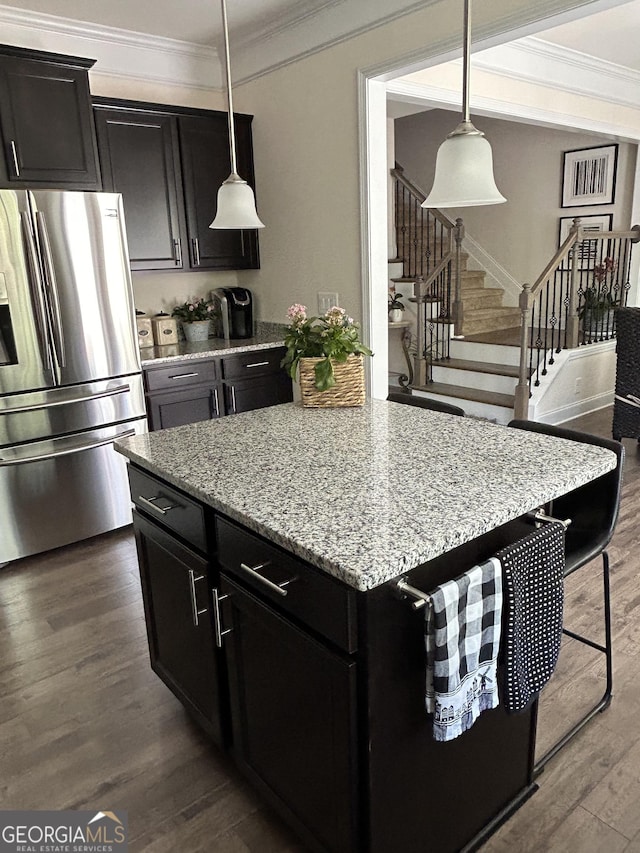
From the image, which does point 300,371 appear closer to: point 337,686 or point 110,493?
point 337,686

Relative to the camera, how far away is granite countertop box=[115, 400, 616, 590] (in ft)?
4.02

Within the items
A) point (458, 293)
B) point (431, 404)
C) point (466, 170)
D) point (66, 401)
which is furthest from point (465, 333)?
point (466, 170)

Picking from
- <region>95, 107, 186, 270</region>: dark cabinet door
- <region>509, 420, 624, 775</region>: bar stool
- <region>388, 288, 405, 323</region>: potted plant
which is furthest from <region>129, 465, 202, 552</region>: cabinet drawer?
<region>388, 288, 405, 323</region>: potted plant

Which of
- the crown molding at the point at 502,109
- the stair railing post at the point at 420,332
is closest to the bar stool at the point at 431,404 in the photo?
the crown molding at the point at 502,109

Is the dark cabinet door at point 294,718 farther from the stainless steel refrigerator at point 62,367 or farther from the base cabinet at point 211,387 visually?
the base cabinet at point 211,387

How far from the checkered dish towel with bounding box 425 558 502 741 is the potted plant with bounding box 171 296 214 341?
A: 3262 mm

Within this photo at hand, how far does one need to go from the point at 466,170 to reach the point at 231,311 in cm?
280

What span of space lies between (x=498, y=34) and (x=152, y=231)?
2196mm

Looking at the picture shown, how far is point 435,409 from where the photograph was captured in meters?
2.44

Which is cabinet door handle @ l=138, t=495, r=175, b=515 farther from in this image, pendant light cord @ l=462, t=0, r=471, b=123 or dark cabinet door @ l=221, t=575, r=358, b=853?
pendant light cord @ l=462, t=0, r=471, b=123

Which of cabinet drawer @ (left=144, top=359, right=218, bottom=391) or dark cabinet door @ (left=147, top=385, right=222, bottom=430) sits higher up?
cabinet drawer @ (left=144, top=359, right=218, bottom=391)

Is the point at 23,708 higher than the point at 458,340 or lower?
lower

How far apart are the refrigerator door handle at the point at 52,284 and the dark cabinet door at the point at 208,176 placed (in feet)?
3.68

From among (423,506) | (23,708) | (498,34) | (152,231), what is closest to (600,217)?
(498,34)
